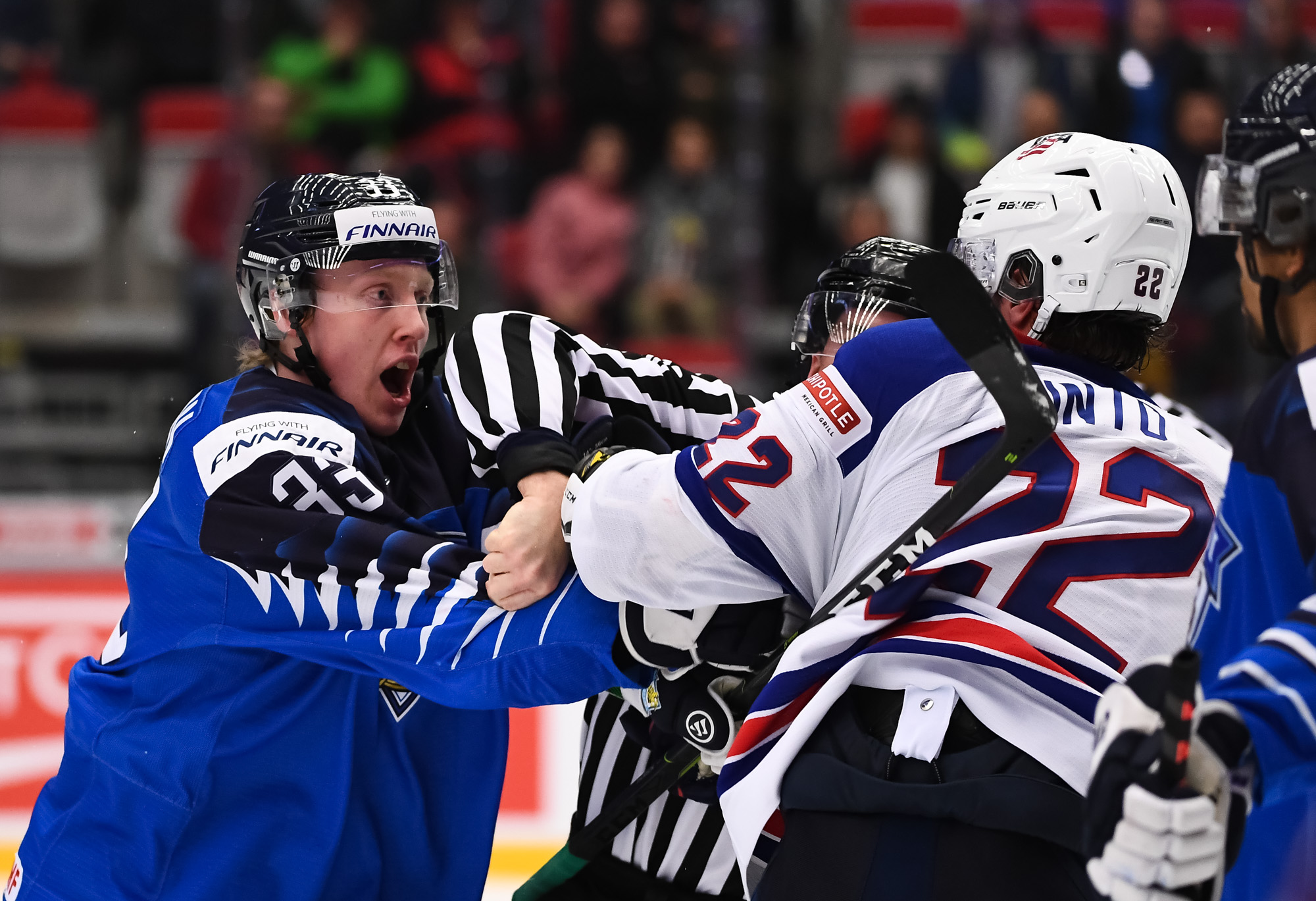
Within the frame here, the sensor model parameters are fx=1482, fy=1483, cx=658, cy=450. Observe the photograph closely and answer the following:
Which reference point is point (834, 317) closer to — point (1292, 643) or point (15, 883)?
point (1292, 643)

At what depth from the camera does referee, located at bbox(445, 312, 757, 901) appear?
251 centimetres

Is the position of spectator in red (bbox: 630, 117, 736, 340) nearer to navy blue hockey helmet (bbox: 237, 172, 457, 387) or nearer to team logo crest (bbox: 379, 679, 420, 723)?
navy blue hockey helmet (bbox: 237, 172, 457, 387)

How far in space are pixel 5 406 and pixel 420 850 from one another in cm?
529

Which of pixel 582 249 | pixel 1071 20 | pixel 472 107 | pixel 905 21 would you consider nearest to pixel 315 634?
pixel 582 249

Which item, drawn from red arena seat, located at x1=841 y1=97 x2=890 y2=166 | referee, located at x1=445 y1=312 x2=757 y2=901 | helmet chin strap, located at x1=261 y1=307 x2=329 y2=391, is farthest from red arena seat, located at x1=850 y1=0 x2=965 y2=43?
helmet chin strap, located at x1=261 y1=307 x2=329 y2=391

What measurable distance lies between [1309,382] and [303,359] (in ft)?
5.56

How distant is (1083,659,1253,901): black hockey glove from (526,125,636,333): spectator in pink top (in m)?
5.64

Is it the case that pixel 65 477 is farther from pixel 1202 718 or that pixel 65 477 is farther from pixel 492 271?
pixel 1202 718

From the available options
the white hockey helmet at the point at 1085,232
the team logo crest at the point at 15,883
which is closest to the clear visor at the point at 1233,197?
the white hockey helmet at the point at 1085,232

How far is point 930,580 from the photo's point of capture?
1.93m

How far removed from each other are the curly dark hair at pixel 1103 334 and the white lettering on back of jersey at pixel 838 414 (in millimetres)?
371

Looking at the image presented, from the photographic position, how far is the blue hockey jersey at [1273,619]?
1567 mm

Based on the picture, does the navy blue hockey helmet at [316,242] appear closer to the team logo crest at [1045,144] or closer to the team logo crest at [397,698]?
the team logo crest at [397,698]

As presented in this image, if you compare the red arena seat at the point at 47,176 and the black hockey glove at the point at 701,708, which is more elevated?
the red arena seat at the point at 47,176
